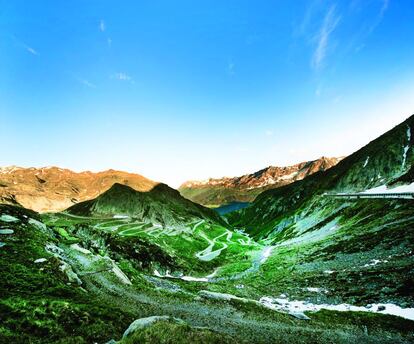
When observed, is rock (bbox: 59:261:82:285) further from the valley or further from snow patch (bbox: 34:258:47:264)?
snow patch (bbox: 34:258:47:264)

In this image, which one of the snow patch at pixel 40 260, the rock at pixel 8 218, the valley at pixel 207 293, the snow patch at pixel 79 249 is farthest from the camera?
the rock at pixel 8 218

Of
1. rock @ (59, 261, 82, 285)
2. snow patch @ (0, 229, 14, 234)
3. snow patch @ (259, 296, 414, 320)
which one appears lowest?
snow patch @ (259, 296, 414, 320)

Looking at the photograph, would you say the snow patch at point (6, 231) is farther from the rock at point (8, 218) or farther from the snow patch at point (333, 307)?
the snow patch at point (333, 307)

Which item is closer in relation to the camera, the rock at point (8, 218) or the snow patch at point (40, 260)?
the snow patch at point (40, 260)

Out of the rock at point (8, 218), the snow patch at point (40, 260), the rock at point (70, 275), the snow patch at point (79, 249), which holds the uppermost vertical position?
the rock at point (8, 218)

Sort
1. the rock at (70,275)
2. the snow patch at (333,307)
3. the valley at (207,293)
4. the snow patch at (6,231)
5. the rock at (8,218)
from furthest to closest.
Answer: the rock at (8,218) < the snow patch at (6,231) < the rock at (70,275) < the snow patch at (333,307) < the valley at (207,293)

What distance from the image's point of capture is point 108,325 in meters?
24.3

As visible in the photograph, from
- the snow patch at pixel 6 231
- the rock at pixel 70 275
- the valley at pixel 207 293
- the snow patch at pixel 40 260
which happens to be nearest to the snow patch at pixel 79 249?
the valley at pixel 207 293

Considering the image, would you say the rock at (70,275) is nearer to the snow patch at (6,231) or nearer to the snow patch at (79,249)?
the snow patch at (79,249)

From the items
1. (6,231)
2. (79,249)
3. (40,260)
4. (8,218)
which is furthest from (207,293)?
(8,218)

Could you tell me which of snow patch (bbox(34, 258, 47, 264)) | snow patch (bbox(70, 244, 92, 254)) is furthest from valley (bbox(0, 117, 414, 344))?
snow patch (bbox(70, 244, 92, 254))

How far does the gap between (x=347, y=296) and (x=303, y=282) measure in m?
14.2

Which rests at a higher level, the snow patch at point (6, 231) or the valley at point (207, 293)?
the snow patch at point (6, 231)

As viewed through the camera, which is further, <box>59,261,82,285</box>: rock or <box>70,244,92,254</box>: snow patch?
<box>70,244,92,254</box>: snow patch
